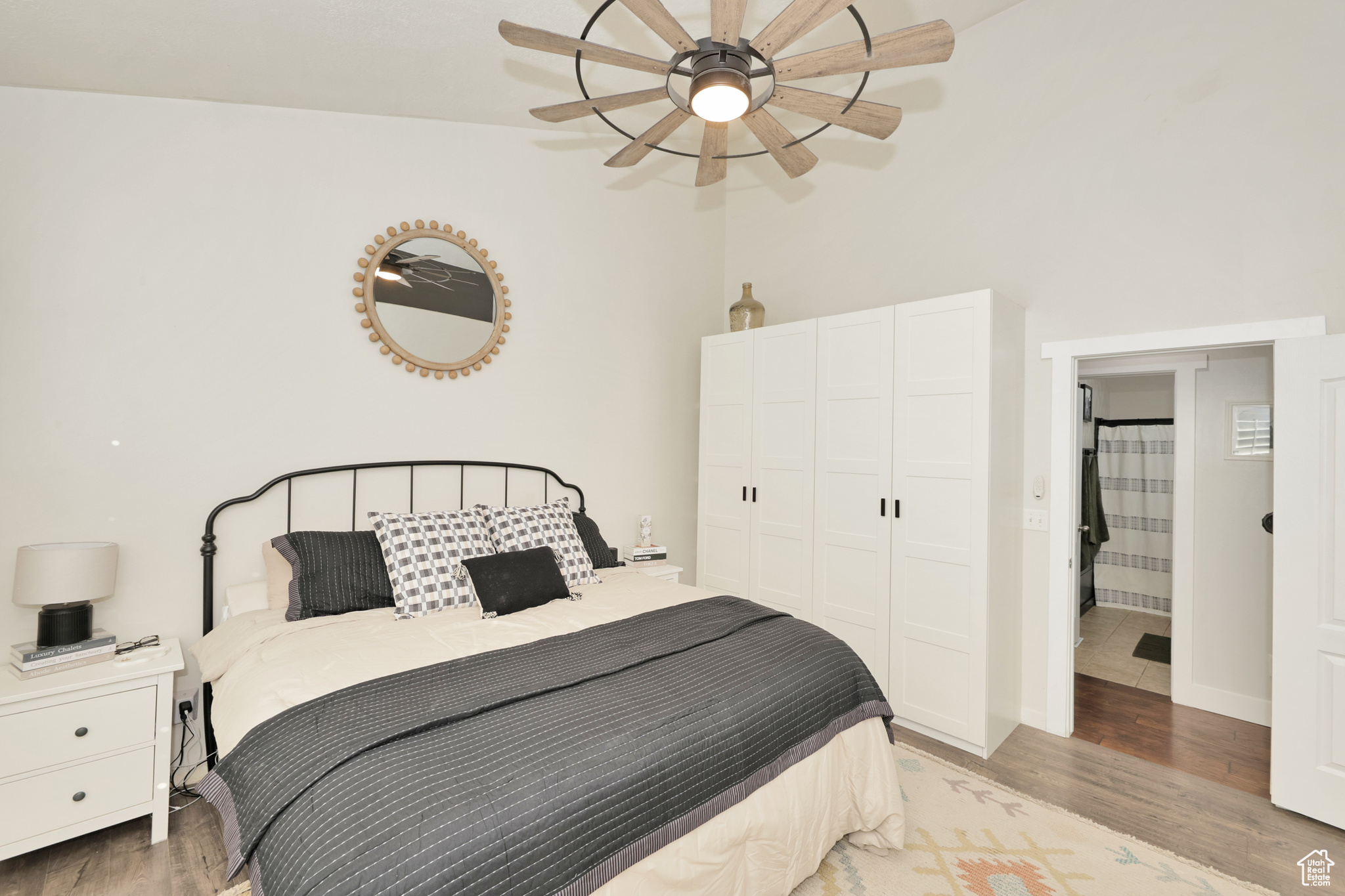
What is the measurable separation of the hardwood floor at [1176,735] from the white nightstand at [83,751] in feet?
13.0

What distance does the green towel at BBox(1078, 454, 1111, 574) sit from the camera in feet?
16.6

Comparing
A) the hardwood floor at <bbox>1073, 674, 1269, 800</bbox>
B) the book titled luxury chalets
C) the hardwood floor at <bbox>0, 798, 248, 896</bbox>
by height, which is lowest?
the hardwood floor at <bbox>0, 798, 248, 896</bbox>

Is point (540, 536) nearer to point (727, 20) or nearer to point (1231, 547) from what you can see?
point (727, 20)

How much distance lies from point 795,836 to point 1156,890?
1.22 m

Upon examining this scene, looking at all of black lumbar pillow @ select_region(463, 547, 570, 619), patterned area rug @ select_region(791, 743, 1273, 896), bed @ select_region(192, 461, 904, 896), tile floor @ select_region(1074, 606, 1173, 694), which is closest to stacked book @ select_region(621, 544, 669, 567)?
black lumbar pillow @ select_region(463, 547, 570, 619)

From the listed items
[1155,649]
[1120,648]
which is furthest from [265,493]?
[1155,649]

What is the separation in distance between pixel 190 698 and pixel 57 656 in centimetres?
55

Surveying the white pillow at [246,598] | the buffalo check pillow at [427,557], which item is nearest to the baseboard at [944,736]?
the buffalo check pillow at [427,557]

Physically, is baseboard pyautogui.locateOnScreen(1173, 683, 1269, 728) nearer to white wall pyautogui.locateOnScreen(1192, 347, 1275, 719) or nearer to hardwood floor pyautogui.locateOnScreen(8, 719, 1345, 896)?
white wall pyautogui.locateOnScreen(1192, 347, 1275, 719)

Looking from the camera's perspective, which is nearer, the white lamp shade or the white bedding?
the white bedding

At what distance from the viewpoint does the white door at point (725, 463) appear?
383 centimetres

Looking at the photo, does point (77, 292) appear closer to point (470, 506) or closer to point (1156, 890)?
point (470, 506)

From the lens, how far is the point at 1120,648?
4293 millimetres

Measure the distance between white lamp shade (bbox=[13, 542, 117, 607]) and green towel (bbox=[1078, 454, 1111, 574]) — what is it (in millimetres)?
6144
